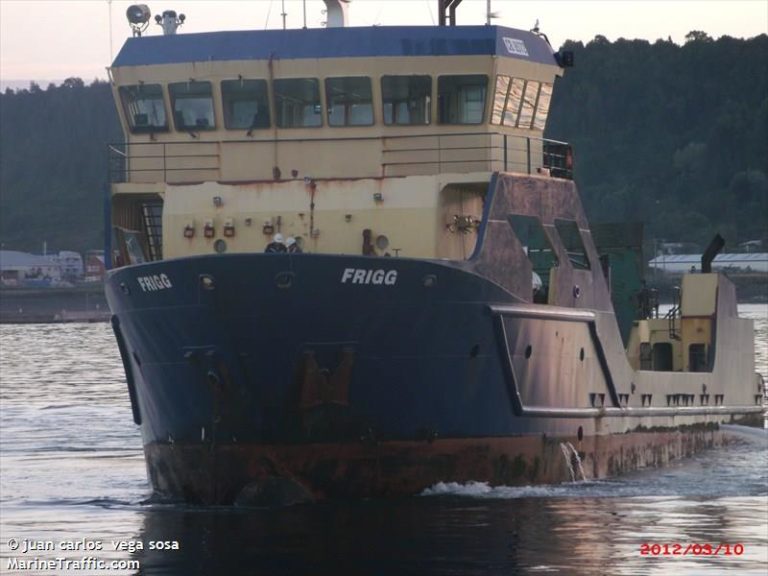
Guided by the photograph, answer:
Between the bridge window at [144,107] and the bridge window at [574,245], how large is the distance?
595 centimetres

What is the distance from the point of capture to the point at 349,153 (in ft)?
86.2

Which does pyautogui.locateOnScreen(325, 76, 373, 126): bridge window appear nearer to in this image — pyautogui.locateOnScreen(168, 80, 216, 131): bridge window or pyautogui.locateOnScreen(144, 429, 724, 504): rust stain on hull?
pyautogui.locateOnScreen(168, 80, 216, 131): bridge window

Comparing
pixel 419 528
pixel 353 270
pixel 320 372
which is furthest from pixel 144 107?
pixel 419 528

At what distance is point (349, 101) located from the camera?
26312 mm

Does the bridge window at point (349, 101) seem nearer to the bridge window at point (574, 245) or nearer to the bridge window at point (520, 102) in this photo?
the bridge window at point (520, 102)

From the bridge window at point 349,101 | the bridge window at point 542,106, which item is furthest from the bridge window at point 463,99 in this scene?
the bridge window at point 542,106

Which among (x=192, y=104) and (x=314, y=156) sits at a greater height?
(x=192, y=104)

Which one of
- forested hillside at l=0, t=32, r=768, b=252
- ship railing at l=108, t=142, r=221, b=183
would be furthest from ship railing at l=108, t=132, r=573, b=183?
forested hillside at l=0, t=32, r=768, b=252

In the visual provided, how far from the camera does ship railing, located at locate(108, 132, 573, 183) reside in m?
26.1

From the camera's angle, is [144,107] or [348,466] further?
[144,107]

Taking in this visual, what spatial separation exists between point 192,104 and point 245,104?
2.49 feet

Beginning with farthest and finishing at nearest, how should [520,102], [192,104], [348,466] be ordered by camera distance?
[520,102] → [192,104] → [348,466]

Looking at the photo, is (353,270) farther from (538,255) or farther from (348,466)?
(538,255)
